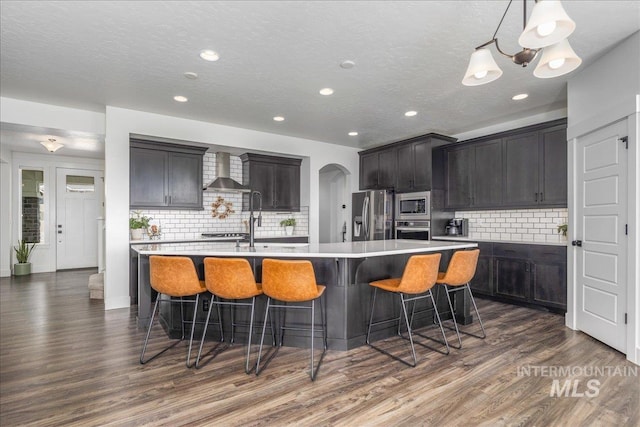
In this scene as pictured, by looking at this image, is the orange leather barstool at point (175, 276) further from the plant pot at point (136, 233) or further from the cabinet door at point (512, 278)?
the cabinet door at point (512, 278)

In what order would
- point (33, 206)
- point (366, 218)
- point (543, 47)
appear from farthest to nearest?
point (33, 206) < point (366, 218) < point (543, 47)

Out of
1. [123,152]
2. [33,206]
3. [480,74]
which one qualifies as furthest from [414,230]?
[33,206]

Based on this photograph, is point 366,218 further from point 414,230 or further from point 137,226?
point 137,226

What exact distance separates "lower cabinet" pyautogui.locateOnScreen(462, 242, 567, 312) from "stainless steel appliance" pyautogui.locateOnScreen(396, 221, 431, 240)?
35.7 inches

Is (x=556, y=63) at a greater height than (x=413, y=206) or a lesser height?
greater

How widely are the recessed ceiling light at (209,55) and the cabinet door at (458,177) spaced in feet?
14.0

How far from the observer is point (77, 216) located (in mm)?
8234

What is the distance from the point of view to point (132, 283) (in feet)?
15.9

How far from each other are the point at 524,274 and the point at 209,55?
185 inches

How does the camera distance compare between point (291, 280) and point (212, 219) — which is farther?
point (212, 219)

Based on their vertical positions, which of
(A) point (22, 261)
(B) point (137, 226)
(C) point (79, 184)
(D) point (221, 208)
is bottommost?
(A) point (22, 261)

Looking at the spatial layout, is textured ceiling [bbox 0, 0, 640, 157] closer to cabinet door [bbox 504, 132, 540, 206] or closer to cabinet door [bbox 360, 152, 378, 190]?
cabinet door [bbox 504, 132, 540, 206]

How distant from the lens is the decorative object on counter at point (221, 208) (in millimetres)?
6078

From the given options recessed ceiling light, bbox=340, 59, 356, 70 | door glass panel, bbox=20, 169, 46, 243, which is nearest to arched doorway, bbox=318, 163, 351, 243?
recessed ceiling light, bbox=340, 59, 356, 70
